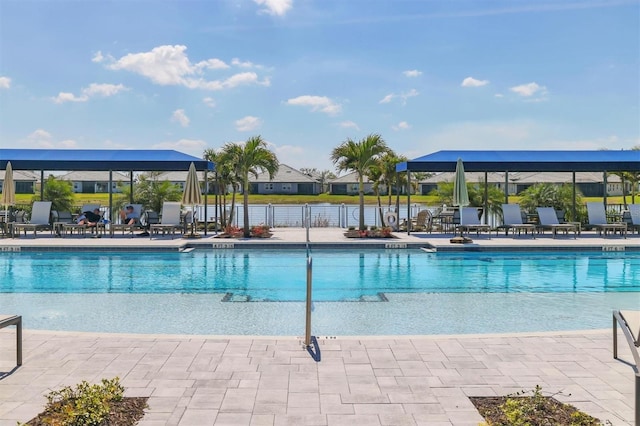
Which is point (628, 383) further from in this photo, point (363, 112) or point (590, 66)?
point (363, 112)

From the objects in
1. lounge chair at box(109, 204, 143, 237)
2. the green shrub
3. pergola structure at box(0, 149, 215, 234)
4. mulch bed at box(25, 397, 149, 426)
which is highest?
pergola structure at box(0, 149, 215, 234)

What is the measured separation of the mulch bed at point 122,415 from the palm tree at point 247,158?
12282mm

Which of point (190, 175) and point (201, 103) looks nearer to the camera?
point (190, 175)

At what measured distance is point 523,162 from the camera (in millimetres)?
16516

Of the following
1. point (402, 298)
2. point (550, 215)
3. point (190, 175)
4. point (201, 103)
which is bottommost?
point (402, 298)

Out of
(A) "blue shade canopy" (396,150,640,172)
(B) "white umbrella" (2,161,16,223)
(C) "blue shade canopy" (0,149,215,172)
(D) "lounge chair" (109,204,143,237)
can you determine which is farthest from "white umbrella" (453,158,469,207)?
(B) "white umbrella" (2,161,16,223)

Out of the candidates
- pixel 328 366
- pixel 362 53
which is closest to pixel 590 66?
pixel 362 53

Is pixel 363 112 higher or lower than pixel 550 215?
higher

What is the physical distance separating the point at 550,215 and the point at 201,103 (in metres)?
12.0

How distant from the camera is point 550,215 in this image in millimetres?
16234

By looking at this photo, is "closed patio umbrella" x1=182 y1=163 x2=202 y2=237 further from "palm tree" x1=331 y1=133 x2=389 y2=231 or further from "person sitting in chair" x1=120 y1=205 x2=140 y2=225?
"palm tree" x1=331 y1=133 x2=389 y2=231

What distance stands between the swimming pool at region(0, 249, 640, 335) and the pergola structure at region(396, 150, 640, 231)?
13.7 feet

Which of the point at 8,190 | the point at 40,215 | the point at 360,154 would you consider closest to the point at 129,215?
the point at 40,215

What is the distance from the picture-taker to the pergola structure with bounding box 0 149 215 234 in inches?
619
